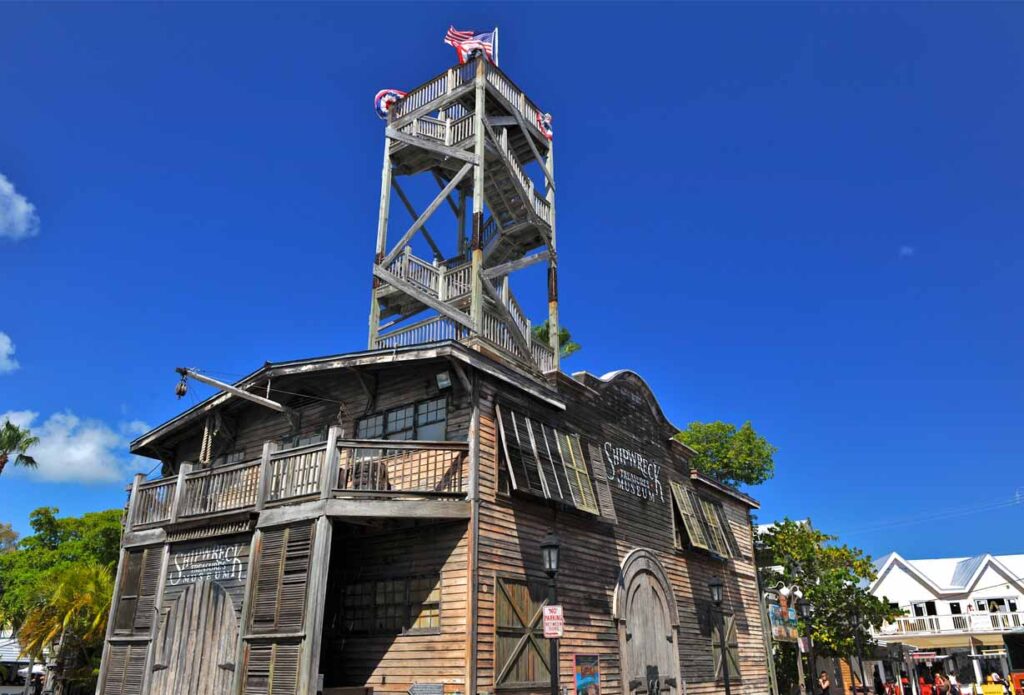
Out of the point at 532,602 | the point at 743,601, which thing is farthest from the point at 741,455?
the point at 532,602

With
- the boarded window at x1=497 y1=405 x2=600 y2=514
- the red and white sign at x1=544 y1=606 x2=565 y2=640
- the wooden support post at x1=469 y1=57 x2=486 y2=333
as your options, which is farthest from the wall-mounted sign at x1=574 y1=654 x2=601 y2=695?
the wooden support post at x1=469 y1=57 x2=486 y2=333

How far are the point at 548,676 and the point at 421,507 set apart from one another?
471 centimetres

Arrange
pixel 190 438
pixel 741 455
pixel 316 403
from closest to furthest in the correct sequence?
1. pixel 316 403
2. pixel 190 438
3. pixel 741 455

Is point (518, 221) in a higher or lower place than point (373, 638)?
higher

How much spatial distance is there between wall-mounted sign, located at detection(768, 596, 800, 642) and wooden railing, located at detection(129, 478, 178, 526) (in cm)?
2065

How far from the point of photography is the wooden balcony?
13930 millimetres

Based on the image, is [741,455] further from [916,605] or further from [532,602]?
[532,602]

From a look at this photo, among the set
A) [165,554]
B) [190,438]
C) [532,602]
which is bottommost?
[532,602]

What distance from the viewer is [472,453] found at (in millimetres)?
14953

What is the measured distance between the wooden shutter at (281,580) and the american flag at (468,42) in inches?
638

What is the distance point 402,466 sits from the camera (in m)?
15.3

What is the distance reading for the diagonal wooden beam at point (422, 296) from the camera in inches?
771

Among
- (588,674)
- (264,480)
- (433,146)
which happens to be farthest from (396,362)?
(433,146)

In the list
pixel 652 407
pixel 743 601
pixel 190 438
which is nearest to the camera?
pixel 190 438
